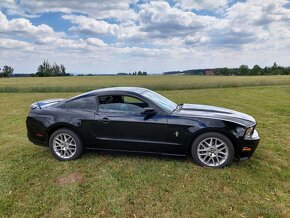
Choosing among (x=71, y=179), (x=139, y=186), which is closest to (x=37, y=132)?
(x=71, y=179)

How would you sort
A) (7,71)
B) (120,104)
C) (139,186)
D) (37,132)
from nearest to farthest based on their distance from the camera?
(139,186) < (120,104) < (37,132) < (7,71)

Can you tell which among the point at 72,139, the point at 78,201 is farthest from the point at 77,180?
the point at 72,139

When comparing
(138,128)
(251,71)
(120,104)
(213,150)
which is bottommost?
(213,150)

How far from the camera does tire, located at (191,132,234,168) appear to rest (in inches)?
169

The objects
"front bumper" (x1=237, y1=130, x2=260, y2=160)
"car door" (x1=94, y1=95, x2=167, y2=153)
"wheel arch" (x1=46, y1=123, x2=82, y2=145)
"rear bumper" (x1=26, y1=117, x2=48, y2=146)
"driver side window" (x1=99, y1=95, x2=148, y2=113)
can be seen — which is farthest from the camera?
"rear bumper" (x1=26, y1=117, x2=48, y2=146)

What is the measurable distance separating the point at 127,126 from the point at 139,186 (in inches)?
44.5

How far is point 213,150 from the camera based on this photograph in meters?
4.36

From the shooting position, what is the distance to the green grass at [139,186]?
3277 mm

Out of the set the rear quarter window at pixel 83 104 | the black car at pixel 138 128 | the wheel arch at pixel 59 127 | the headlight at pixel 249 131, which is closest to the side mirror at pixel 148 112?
the black car at pixel 138 128

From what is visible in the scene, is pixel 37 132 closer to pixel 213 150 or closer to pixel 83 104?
pixel 83 104

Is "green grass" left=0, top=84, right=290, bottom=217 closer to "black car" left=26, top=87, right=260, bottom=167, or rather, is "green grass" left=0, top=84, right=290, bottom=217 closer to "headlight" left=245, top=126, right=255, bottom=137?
"black car" left=26, top=87, right=260, bottom=167

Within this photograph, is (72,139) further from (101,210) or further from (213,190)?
(213,190)

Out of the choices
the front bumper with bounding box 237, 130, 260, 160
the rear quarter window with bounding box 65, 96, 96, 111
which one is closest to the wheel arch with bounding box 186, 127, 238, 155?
the front bumper with bounding box 237, 130, 260, 160

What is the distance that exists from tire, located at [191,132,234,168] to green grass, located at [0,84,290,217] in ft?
0.55
